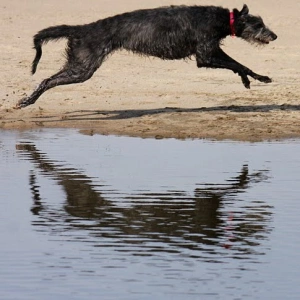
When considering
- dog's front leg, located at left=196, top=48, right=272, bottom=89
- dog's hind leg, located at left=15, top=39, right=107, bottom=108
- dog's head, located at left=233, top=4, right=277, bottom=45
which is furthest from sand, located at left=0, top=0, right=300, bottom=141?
dog's head, located at left=233, top=4, right=277, bottom=45

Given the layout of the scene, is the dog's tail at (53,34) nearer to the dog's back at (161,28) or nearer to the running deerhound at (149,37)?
the running deerhound at (149,37)

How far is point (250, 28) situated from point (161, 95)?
2078mm

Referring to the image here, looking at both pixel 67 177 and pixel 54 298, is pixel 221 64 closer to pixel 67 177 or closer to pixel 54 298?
pixel 67 177

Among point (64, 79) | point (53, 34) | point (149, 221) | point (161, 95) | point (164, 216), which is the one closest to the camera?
point (149, 221)

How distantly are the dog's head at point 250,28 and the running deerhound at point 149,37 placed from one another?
7cm

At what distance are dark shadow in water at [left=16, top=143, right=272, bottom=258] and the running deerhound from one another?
15.7 feet

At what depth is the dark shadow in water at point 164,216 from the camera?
26.9 feet

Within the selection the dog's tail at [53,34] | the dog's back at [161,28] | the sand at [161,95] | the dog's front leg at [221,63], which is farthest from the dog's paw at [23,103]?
the dog's front leg at [221,63]

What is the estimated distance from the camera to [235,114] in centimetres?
1593

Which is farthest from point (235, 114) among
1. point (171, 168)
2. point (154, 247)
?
point (154, 247)

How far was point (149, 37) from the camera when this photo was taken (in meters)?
Result: 15.6

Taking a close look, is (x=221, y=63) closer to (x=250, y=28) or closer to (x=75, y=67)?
(x=250, y=28)

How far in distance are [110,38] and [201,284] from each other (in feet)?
29.0

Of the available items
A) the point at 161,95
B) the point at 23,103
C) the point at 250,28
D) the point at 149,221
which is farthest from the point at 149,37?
the point at 149,221
